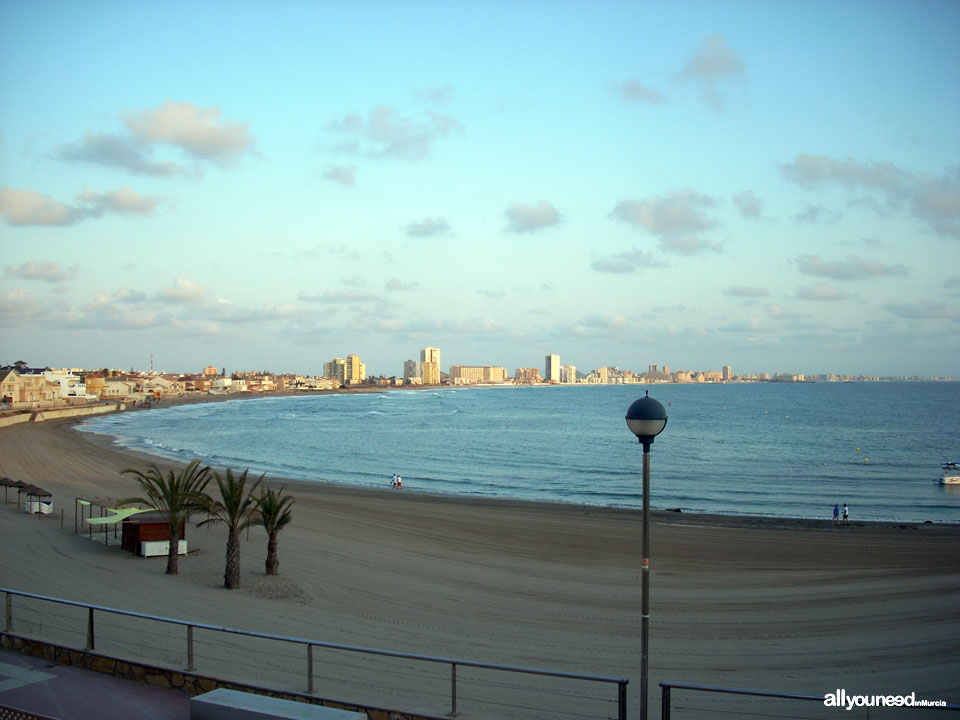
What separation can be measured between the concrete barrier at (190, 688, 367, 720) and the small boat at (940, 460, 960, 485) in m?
45.1

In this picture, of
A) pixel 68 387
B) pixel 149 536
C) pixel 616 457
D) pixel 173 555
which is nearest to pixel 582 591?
pixel 173 555

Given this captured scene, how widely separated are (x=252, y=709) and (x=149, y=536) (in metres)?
15.0

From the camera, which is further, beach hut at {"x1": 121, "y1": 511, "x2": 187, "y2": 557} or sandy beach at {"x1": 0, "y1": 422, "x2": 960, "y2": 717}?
beach hut at {"x1": 121, "y1": 511, "x2": 187, "y2": 557}

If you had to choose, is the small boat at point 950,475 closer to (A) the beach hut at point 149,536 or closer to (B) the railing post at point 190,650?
(A) the beach hut at point 149,536

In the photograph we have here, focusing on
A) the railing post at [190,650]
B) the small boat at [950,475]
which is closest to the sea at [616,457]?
the small boat at [950,475]

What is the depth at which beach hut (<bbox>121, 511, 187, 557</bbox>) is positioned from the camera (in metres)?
18.6

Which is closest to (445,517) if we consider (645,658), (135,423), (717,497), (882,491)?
(717,497)

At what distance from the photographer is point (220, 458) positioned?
53.7 metres

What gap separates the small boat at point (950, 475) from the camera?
133ft

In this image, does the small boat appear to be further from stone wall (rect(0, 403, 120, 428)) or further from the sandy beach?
stone wall (rect(0, 403, 120, 428))

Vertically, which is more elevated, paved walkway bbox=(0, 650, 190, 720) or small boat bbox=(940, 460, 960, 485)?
paved walkway bbox=(0, 650, 190, 720)

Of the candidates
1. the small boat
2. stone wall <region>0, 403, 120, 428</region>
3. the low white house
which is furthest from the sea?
the low white house

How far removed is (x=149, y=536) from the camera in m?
18.8

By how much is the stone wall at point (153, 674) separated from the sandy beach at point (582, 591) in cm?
215
